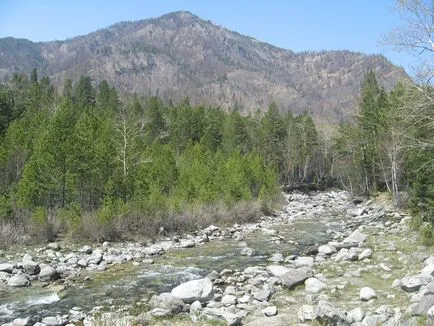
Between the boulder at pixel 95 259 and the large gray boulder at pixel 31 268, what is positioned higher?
the large gray boulder at pixel 31 268

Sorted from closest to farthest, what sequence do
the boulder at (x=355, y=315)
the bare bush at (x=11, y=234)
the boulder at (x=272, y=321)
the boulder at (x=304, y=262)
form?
the boulder at (x=355, y=315)
the boulder at (x=272, y=321)
the boulder at (x=304, y=262)
the bare bush at (x=11, y=234)

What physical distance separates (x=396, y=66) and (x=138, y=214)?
17918 millimetres

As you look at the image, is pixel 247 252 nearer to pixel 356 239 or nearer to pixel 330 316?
pixel 356 239

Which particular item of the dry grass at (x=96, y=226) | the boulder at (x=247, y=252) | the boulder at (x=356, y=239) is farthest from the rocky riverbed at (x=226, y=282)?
the dry grass at (x=96, y=226)

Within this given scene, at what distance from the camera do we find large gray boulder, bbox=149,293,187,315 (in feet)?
41.7

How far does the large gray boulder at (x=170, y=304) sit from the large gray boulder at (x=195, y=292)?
2.16ft

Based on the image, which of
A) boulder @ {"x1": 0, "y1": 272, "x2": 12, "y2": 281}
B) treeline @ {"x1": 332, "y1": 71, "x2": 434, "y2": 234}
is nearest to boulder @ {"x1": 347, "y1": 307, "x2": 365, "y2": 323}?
treeline @ {"x1": 332, "y1": 71, "x2": 434, "y2": 234}

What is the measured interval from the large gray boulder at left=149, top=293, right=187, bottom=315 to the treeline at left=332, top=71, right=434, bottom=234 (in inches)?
361

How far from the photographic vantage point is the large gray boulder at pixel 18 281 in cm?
1630

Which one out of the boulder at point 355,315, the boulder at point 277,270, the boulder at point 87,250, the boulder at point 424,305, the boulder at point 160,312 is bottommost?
the boulder at point 87,250

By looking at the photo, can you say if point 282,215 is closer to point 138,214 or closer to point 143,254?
point 138,214

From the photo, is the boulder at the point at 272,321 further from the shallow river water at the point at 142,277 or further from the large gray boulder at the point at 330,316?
the shallow river water at the point at 142,277

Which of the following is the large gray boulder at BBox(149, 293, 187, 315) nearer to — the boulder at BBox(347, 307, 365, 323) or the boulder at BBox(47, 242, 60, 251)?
the boulder at BBox(347, 307, 365, 323)

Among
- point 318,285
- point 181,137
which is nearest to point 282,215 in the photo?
point 318,285
